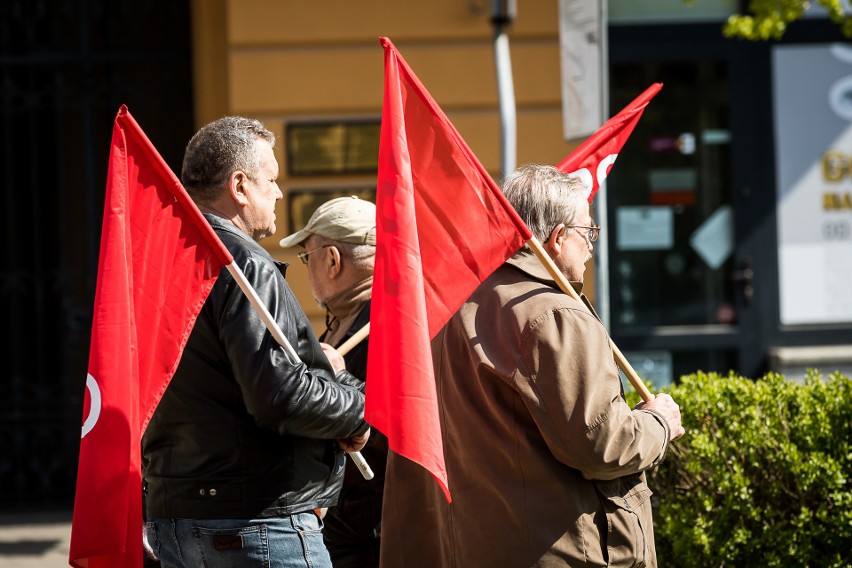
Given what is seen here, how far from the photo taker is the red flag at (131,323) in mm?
2746

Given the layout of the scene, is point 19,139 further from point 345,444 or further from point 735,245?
point 345,444

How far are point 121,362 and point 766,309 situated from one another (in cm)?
602

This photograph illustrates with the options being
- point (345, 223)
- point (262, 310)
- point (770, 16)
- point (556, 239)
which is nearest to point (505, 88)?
point (770, 16)

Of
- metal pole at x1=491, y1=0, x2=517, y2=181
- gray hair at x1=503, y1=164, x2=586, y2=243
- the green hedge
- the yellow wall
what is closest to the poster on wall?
the yellow wall

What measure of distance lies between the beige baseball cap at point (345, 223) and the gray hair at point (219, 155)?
0.67m

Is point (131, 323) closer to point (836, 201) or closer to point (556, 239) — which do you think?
point (556, 239)

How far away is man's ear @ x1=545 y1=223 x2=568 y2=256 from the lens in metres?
2.94

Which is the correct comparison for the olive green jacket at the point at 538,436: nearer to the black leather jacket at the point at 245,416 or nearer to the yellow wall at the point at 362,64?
the black leather jacket at the point at 245,416

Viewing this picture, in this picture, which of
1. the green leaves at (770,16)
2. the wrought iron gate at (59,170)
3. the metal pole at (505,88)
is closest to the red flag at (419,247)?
the metal pole at (505,88)

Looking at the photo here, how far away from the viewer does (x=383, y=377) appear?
2760 millimetres

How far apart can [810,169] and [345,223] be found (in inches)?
206

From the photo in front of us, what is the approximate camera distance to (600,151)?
402cm

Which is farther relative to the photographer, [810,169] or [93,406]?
[810,169]

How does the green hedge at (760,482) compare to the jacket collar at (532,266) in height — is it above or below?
below
